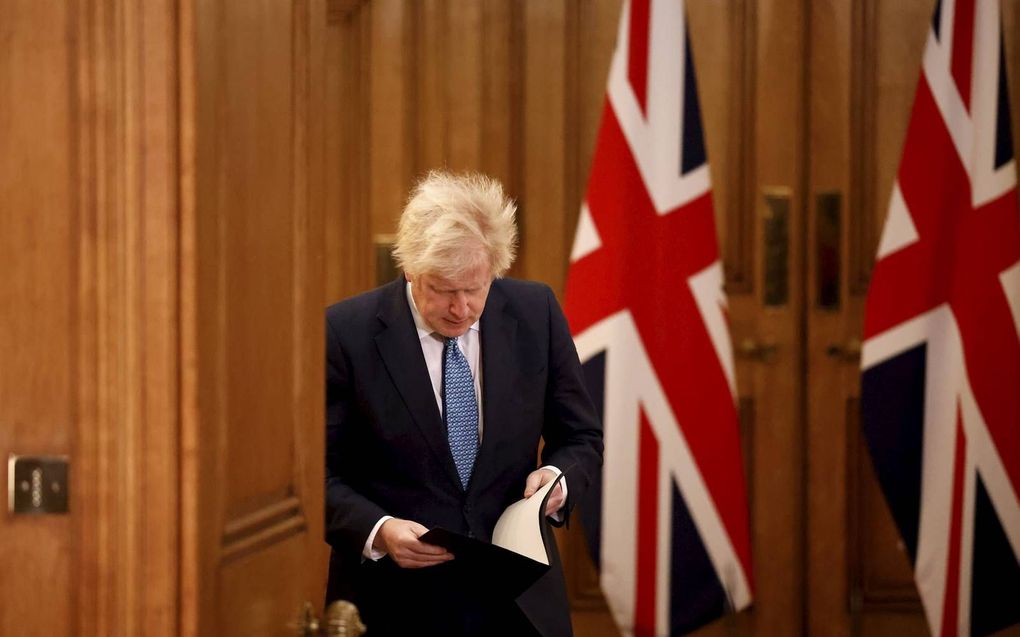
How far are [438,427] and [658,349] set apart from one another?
4.63ft

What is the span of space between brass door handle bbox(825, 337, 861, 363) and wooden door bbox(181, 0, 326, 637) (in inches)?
86.0

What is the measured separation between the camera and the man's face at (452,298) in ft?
7.30

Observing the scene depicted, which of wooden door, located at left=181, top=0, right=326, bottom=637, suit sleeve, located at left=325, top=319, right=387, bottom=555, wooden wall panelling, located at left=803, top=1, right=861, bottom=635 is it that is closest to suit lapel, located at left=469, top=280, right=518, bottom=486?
suit sleeve, located at left=325, top=319, right=387, bottom=555

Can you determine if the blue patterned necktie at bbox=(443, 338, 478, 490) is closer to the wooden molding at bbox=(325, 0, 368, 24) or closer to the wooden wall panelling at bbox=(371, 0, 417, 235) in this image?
the wooden wall panelling at bbox=(371, 0, 417, 235)

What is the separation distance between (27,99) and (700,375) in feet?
7.87

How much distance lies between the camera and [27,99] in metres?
1.40

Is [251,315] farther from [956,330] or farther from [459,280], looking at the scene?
[956,330]

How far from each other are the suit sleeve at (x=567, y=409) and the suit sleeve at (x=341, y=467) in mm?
362

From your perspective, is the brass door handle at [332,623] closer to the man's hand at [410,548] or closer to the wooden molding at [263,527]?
the wooden molding at [263,527]

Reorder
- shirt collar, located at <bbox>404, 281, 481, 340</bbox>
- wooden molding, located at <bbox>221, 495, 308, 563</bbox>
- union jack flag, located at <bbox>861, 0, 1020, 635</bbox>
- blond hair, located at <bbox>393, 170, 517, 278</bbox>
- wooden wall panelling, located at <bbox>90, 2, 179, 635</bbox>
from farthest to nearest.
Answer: union jack flag, located at <bbox>861, 0, 1020, 635</bbox> → shirt collar, located at <bbox>404, 281, 481, 340</bbox> → blond hair, located at <bbox>393, 170, 517, 278</bbox> → wooden molding, located at <bbox>221, 495, 308, 563</bbox> → wooden wall panelling, located at <bbox>90, 2, 179, 635</bbox>

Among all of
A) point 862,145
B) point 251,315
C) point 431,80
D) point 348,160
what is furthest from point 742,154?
point 251,315

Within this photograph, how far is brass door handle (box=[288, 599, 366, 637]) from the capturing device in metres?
1.56

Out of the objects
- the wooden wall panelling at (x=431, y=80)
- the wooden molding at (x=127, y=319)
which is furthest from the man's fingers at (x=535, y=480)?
the wooden wall panelling at (x=431, y=80)

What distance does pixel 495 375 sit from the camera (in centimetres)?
229
